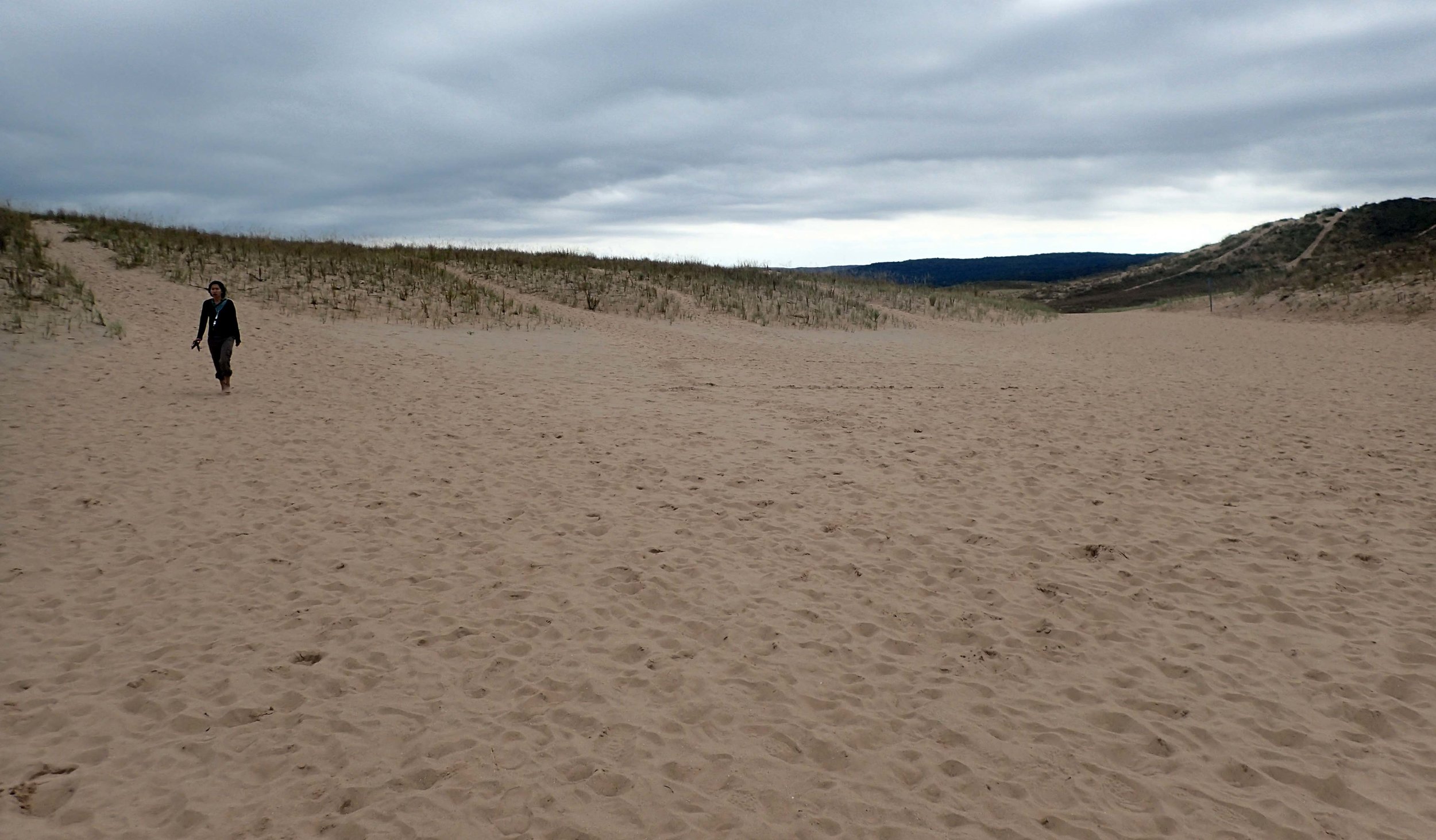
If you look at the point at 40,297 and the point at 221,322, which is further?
the point at 40,297

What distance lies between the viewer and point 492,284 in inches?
1131

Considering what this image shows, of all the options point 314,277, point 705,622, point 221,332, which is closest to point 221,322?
point 221,332

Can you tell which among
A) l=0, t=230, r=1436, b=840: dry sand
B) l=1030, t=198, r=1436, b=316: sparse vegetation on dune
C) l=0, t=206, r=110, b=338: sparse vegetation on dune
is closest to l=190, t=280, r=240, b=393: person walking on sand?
l=0, t=230, r=1436, b=840: dry sand

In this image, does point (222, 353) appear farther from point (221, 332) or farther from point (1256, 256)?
point (1256, 256)

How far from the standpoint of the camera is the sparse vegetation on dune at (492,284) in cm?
2208

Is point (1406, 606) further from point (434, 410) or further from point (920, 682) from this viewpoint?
point (434, 410)

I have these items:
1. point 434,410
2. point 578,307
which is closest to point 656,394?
point 434,410

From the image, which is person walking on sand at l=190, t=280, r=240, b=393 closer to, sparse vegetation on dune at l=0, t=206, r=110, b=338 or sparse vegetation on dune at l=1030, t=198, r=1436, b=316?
sparse vegetation on dune at l=0, t=206, r=110, b=338

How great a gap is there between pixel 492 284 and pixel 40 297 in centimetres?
1401

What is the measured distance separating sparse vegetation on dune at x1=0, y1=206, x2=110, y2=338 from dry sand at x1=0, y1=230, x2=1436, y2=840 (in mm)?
4348

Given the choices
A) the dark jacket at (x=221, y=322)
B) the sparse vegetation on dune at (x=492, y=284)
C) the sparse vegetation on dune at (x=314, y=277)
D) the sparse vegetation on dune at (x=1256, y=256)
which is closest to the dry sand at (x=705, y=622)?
the dark jacket at (x=221, y=322)

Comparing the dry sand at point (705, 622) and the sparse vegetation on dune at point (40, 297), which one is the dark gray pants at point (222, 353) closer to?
the dry sand at point (705, 622)

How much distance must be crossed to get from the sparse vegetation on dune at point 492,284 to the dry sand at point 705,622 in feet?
34.6

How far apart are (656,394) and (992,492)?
22.9 ft
